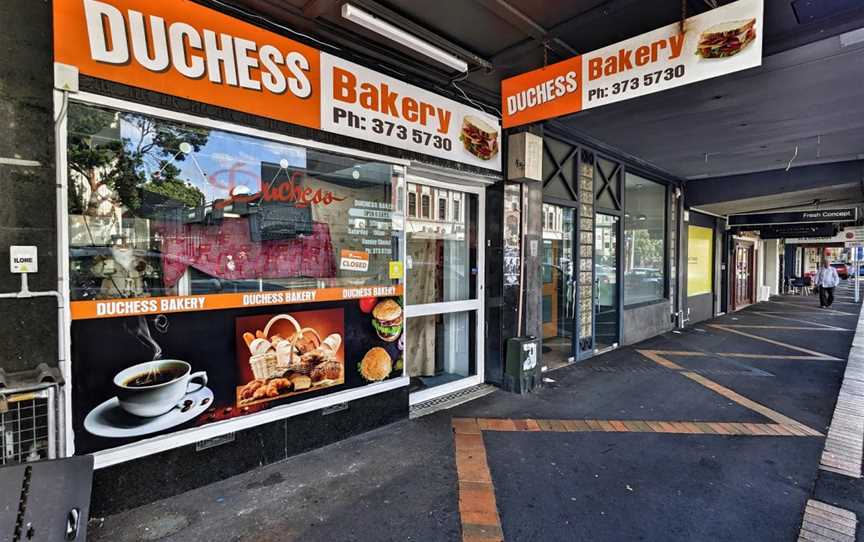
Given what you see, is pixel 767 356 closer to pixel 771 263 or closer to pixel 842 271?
pixel 771 263

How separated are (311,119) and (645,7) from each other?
252cm

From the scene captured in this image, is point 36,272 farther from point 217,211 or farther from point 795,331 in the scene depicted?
point 795,331

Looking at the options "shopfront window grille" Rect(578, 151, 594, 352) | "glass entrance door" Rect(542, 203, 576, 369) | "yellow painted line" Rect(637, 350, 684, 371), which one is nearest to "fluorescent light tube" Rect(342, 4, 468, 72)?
"glass entrance door" Rect(542, 203, 576, 369)

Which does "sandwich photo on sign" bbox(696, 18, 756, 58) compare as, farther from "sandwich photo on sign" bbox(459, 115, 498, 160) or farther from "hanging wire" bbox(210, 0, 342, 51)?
"hanging wire" bbox(210, 0, 342, 51)

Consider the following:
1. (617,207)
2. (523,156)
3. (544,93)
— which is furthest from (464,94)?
(617,207)

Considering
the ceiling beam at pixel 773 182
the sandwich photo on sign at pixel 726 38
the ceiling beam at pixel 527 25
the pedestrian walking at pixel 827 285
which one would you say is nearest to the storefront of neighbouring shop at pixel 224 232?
the ceiling beam at pixel 527 25

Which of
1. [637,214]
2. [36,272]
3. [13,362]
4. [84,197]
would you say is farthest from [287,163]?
[637,214]

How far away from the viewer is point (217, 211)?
2691 millimetres

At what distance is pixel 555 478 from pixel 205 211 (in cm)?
288

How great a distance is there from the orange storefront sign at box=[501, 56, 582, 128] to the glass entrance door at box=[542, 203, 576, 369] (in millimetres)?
2219

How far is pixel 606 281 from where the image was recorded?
6512 millimetres

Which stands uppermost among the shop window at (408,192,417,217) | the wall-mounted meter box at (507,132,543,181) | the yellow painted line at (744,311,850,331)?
the wall-mounted meter box at (507,132,543,181)

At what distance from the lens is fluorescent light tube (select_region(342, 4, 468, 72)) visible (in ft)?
8.82

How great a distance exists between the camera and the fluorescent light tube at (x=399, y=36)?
269 cm
